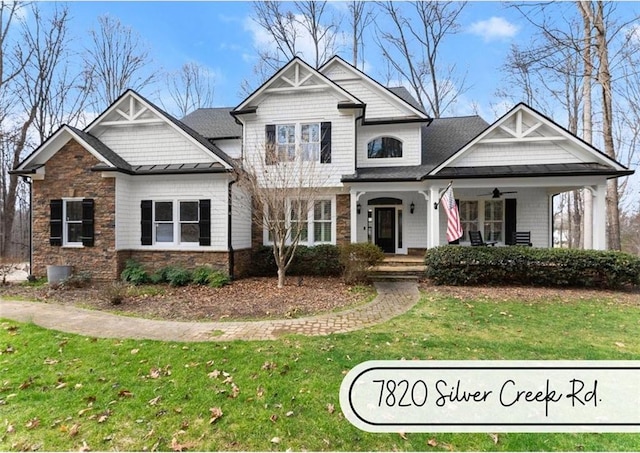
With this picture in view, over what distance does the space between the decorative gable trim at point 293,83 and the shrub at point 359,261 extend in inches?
228

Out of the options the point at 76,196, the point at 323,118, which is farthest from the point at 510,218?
the point at 76,196

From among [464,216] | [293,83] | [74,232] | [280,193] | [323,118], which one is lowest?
[74,232]

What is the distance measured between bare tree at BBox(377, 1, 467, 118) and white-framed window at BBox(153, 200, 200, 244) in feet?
58.9

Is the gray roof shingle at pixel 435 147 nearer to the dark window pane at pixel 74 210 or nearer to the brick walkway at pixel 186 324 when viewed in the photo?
the brick walkway at pixel 186 324

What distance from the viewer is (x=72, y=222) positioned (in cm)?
1085

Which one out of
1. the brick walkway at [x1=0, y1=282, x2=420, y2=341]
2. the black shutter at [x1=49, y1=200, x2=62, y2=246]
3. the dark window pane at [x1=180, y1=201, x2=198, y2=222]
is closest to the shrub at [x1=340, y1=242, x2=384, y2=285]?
the brick walkway at [x1=0, y1=282, x2=420, y2=341]

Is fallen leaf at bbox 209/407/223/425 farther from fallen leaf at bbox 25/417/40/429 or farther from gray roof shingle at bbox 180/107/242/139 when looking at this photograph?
gray roof shingle at bbox 180/107/242/139

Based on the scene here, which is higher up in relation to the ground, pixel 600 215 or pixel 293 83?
pixel 293 83

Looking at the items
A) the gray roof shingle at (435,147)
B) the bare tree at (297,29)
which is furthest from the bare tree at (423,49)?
the gray roof shingle at (435,147)

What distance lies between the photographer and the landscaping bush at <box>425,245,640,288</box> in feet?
29.5

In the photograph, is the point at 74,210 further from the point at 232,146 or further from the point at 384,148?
the point at 384,148

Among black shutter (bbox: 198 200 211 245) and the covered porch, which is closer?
black shutter (bbox: 198 200 211 245)

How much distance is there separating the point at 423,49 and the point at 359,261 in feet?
63.3

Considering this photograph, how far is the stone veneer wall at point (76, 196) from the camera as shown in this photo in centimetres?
1049
